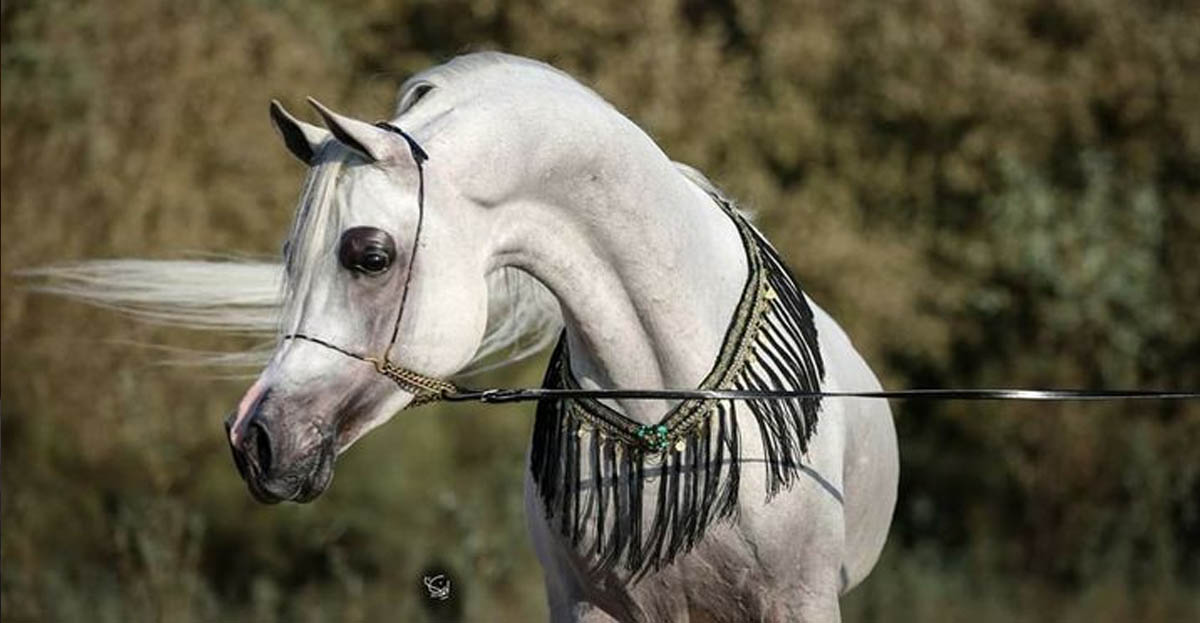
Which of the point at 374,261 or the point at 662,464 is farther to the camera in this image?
the point at 662,464

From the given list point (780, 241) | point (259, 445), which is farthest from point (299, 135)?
point (780, 241)

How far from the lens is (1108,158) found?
1441 centimetres

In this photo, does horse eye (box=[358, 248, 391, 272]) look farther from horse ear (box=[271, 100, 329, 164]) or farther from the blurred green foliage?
the blurred green foliage

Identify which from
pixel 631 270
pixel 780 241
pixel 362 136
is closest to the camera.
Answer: pixel 362 136

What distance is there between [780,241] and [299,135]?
9520mm

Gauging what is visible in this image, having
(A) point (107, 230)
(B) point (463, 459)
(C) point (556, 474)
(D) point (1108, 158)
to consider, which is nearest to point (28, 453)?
(A) point (107, 230)

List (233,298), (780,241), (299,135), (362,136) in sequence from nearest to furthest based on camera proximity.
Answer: (362,136) → (299,135) → (233,298) → (780,241)

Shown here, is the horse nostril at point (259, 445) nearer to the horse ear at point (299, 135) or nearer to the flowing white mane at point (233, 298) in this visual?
the horse ear at point (299, 135)

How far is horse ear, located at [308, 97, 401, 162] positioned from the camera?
13.5ft

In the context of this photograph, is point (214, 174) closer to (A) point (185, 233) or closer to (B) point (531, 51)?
(A) point (185, 233)

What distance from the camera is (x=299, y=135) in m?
4.27

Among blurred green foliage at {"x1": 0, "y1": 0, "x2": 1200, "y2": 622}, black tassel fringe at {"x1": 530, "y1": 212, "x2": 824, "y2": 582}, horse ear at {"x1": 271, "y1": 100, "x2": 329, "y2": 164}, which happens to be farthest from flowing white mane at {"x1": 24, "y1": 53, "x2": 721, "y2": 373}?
blurred green foliage at {"x1": 0, "y1": 0, "x2": 1200, "y2": 622}

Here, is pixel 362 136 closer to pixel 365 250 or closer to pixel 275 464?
pixel 365 250

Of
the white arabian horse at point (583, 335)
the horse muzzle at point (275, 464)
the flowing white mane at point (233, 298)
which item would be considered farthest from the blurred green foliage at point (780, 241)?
the horse muzzle at point (275, 464)
